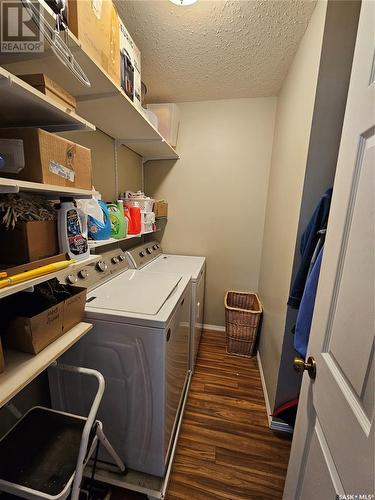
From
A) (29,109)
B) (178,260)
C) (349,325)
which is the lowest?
(178,260)

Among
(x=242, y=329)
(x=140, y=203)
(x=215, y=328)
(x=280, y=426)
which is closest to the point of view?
(x=280, y=426)

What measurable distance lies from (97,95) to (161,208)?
4.38 ft

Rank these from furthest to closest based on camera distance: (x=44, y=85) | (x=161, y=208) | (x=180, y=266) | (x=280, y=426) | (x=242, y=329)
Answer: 1. (x=161, y=208)
2. (x=242, y=329)
3. (x=180, y=266)
4. (x=280, y=426)
5. (x=44, y=85)

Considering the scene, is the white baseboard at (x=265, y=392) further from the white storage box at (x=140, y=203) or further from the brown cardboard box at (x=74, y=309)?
the white storage box at (x=140, y=203)

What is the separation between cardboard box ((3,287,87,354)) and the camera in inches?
30.4

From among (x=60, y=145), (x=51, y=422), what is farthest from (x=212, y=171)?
(x=51, y=422)

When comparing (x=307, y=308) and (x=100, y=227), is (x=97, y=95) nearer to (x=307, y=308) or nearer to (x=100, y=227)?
(x=100, y=227)

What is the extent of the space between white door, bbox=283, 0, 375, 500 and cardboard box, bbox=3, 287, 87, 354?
3.21 feet

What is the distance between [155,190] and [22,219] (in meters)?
1.99

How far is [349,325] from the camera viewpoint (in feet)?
1.91

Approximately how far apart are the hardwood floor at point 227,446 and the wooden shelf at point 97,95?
211 centimetres

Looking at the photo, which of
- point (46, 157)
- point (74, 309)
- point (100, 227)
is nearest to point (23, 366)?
point (74, 309)

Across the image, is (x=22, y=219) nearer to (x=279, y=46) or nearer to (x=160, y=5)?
(x=160, y=5)

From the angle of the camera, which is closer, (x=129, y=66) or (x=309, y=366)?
(x=309, y=366)
